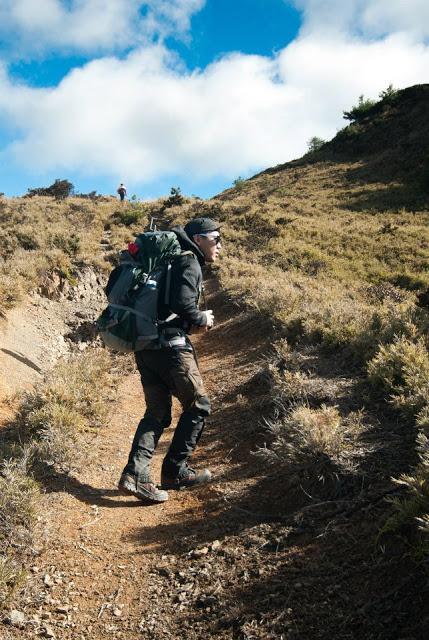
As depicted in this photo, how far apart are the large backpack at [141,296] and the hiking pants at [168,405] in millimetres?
231

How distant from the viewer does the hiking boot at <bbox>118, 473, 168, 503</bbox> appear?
403 centimetres

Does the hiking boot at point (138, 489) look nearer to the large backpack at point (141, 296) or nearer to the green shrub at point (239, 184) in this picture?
the large backpack at point (141, 296)

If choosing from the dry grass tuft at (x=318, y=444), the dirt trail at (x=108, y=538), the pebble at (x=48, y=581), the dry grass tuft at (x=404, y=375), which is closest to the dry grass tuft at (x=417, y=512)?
the dry grass tuft at (x=318, y=444)

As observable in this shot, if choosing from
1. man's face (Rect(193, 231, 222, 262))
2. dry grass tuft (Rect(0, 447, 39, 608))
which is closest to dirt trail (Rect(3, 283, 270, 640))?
dry grass tuft (Rect(0, 447, 39, 608))

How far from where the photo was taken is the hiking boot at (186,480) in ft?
14.2

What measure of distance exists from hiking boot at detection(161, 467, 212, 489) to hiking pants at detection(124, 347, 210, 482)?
0.15 feet

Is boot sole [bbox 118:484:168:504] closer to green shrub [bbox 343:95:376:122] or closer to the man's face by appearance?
the man's face

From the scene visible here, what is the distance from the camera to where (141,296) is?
402 centimetres

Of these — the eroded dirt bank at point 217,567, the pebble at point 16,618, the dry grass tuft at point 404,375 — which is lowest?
the eroded dirt bank at point 217,567

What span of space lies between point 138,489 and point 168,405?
782 mm

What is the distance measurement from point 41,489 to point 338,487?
8.31 feet

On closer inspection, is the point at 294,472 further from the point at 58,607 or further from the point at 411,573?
the point at 58,607

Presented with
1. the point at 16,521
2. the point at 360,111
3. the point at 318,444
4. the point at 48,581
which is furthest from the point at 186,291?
the point at 360,111

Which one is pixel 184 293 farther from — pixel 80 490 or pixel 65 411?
pixel 65 411
